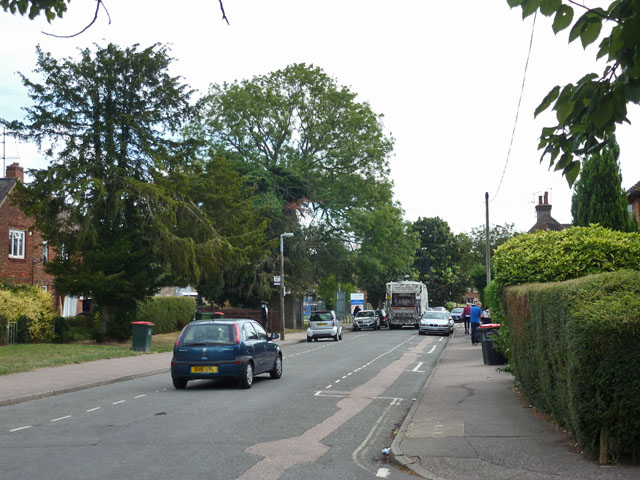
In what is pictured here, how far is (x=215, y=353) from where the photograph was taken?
1492 cm

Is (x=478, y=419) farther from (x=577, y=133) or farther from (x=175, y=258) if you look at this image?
(x=175, y=258)

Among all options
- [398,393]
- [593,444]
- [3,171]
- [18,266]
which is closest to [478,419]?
[593,444]

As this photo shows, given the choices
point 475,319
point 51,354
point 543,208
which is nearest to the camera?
point 51,354

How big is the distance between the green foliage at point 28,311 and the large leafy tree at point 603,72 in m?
26.5

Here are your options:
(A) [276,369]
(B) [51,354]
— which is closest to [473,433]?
(A) [276,369]

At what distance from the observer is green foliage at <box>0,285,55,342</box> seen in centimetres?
2781

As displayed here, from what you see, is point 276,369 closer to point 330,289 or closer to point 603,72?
point 603,72

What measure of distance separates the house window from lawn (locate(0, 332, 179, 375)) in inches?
466

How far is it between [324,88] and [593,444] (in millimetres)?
44059

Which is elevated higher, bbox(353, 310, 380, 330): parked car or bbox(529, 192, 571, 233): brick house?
bbox(529, 192, 571, 233): brick house

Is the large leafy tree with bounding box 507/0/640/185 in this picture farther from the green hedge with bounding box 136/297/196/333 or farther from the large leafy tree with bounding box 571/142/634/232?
the green hedge with bounding box 136/297/196/333

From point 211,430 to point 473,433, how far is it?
349cm

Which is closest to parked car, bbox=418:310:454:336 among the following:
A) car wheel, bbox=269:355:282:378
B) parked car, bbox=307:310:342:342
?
parked car, bbox=307:310:342:342

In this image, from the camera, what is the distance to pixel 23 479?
6840 millimetres
